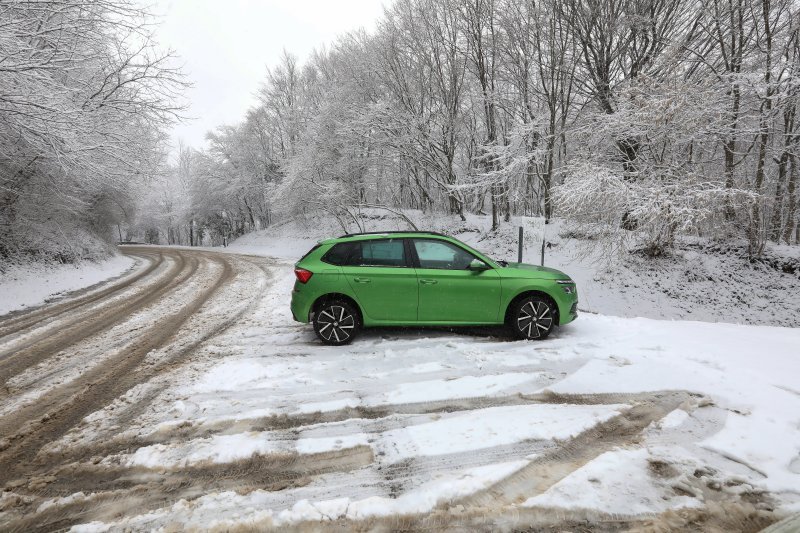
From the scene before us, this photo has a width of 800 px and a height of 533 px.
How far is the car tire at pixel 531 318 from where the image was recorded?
5.31 meters

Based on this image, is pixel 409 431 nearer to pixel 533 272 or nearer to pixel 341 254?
pixel 341 254

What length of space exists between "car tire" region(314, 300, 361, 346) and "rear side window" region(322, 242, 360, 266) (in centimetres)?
61

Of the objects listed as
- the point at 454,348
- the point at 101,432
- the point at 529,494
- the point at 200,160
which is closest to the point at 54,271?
the point at 101,432

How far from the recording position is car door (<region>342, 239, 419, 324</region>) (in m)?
5.27

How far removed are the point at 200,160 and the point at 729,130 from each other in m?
45.8

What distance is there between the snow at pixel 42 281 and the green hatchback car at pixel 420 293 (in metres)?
8.55

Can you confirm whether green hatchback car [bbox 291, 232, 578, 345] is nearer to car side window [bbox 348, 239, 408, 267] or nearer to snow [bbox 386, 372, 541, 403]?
car side window [bbox 348, 239, 408, 267]

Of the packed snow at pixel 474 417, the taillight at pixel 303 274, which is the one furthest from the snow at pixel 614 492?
the taillight at pixel 303 274

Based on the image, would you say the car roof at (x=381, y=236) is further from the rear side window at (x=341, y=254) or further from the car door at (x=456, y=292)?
the car door at (x=456, y=292)

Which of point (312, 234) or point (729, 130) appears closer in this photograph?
point (729, 130)

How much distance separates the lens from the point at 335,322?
530cm

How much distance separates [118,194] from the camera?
787 inches

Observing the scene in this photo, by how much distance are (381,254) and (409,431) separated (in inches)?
114

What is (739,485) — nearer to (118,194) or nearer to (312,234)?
(118,194)
